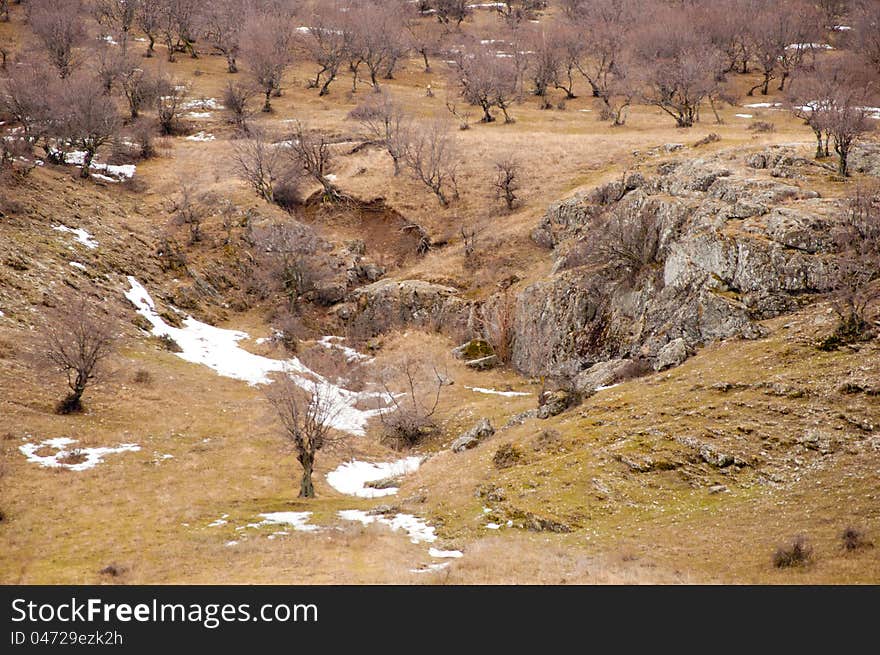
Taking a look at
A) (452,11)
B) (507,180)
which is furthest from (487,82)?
(452,11)

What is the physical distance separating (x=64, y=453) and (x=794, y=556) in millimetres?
30166

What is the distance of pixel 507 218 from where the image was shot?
60.2 meters

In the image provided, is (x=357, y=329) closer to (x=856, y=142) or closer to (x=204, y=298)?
(x=204, y=298)

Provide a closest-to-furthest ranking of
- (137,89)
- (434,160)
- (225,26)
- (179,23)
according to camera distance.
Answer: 1. (434,160)
2. (137,89)
3. (179,23)
4. (225,26)

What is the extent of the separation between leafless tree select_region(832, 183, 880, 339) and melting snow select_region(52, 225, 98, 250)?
168ft

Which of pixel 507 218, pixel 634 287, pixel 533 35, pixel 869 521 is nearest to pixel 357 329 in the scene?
pixel 507 218

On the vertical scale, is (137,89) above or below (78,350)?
above

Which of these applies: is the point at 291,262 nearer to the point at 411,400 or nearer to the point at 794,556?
the point at 411,400

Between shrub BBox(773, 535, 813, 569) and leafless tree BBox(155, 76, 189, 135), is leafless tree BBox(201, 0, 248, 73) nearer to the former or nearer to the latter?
leafless tree BBox(155, 76, 189, 135)

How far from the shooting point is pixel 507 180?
60.9m

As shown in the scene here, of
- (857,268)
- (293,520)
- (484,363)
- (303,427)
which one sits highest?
(857,268)

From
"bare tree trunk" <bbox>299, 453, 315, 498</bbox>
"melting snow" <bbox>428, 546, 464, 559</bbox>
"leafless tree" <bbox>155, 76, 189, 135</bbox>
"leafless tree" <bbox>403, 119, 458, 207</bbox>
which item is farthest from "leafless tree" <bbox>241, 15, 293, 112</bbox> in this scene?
"melting snow" <bbox>428, 546, 464, 559</bbox>

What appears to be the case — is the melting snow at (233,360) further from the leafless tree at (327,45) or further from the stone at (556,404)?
the leafless tree at (327,45)

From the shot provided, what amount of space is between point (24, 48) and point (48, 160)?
39.2 m
